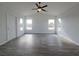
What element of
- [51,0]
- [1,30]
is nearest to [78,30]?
[51,0]

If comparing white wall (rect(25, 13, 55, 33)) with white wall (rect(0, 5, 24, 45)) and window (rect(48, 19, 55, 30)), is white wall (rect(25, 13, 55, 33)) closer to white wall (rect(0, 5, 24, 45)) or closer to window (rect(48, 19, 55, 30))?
window (rect(48, 19, 55, 30))

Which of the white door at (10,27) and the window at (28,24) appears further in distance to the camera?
the window at (28,24)

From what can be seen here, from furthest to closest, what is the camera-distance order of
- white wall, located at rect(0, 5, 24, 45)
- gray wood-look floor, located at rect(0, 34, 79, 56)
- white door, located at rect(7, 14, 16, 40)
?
white door, located at rect(7, 14, 16, 40) → white wall, located at rect(0, 5, 24, 45) → gray wood-look floor, located at rect(0, 34, 79, 56)

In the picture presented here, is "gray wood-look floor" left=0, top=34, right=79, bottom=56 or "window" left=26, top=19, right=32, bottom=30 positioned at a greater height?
"window" left=26, top=19, right=32, bottom=30

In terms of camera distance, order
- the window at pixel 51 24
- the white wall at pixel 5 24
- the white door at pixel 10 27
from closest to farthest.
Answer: the white wall at pixel 5 24, the white door at pixel 10 27, the window at pixel 51 24

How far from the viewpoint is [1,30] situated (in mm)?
6840

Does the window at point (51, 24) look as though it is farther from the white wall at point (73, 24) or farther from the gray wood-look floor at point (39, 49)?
the gray wood-look floor at point (39, 49)

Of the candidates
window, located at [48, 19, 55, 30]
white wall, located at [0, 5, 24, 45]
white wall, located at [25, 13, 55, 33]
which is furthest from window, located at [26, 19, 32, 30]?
white wall, located at [0, 5, 24, 45]

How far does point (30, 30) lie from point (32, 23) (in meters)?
0.99

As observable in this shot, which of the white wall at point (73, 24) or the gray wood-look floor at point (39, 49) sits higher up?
the white wall at point (73, 24)

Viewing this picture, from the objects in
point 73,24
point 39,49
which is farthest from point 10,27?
point 73,24

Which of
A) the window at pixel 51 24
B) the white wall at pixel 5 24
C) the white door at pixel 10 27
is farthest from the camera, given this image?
the window at pixel 51 24

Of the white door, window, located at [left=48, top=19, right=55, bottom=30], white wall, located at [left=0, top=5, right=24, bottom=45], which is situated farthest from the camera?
window, located at [left=48, top=19, right=55, bottom=30]

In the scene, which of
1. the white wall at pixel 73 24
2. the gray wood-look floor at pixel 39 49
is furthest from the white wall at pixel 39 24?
the gray wood-look floor at pixel 39 49
